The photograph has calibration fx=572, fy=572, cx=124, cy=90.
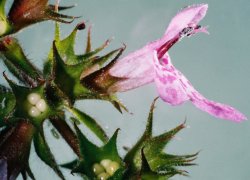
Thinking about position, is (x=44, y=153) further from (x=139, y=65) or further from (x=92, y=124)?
(x=139, y=65)

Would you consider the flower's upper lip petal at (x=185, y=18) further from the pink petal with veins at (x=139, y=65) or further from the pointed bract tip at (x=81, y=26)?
the pointed bract tip at (x=81, y=26)

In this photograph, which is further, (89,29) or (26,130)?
(89,29)

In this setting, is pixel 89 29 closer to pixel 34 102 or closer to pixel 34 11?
pixel 34 11

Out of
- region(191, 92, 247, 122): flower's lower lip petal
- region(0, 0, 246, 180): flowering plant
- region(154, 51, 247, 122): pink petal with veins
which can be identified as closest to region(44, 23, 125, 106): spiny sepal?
region(0, 0, 246, 180): flowering plant

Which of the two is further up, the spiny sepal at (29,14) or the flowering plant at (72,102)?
the spiny sepal at (29,14)

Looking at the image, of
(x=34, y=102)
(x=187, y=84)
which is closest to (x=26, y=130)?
(x=34, y=102)

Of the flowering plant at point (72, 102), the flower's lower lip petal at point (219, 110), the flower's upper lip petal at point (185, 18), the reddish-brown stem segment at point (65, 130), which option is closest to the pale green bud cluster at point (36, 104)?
the flowering plant at point (72, 102)

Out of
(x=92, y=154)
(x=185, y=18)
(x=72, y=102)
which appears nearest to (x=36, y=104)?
(x=72, y=102)
